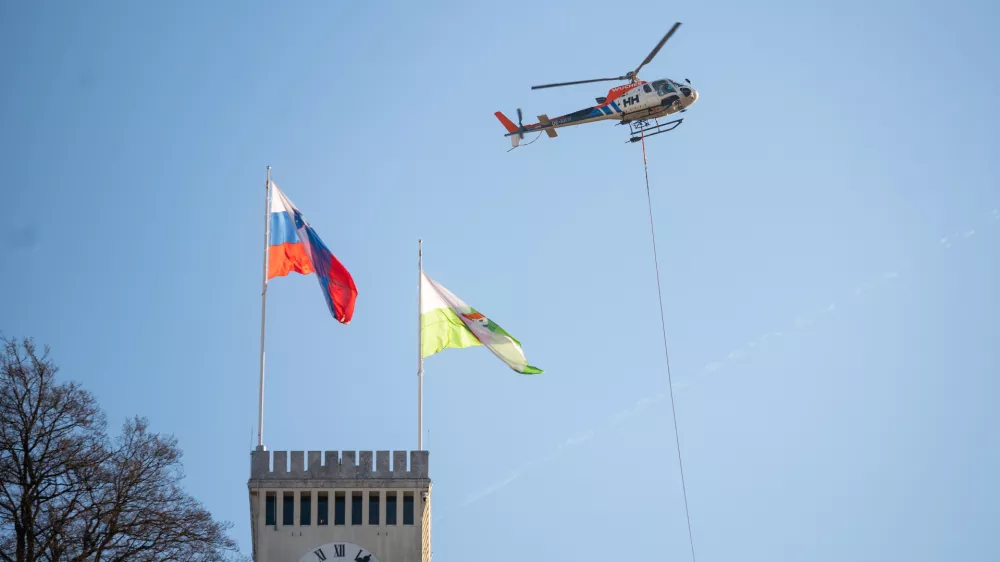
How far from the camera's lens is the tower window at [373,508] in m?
66.4

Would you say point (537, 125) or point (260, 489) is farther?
point (537, 125)

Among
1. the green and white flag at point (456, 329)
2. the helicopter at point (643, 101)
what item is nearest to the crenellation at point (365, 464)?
the green and white flag at point (456, 329)

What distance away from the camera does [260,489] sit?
6619cm

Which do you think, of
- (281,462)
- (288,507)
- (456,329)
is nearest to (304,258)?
(456,329)

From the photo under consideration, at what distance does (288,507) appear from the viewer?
66.2 meters

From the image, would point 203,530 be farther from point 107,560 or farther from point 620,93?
point 620,93

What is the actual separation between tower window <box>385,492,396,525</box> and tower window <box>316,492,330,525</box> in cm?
206

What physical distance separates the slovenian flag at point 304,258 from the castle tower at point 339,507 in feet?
17.6

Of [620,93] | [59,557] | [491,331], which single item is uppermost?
[620,93]

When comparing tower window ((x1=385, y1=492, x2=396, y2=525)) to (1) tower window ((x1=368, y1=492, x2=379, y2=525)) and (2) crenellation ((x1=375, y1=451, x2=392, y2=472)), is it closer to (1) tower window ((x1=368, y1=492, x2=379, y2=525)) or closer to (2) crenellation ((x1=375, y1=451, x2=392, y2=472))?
(1) tower window ((x1=368, y1=492, x2=379, y2=525))

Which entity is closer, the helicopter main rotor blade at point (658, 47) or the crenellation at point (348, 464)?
the crenellation at point (348, 464)

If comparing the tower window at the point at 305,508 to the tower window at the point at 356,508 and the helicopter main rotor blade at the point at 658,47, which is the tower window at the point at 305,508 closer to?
the tower window at the point at 356,508

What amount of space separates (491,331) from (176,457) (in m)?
13.4

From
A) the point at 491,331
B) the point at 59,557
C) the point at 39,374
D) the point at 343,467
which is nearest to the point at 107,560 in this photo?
the point at 59,557
